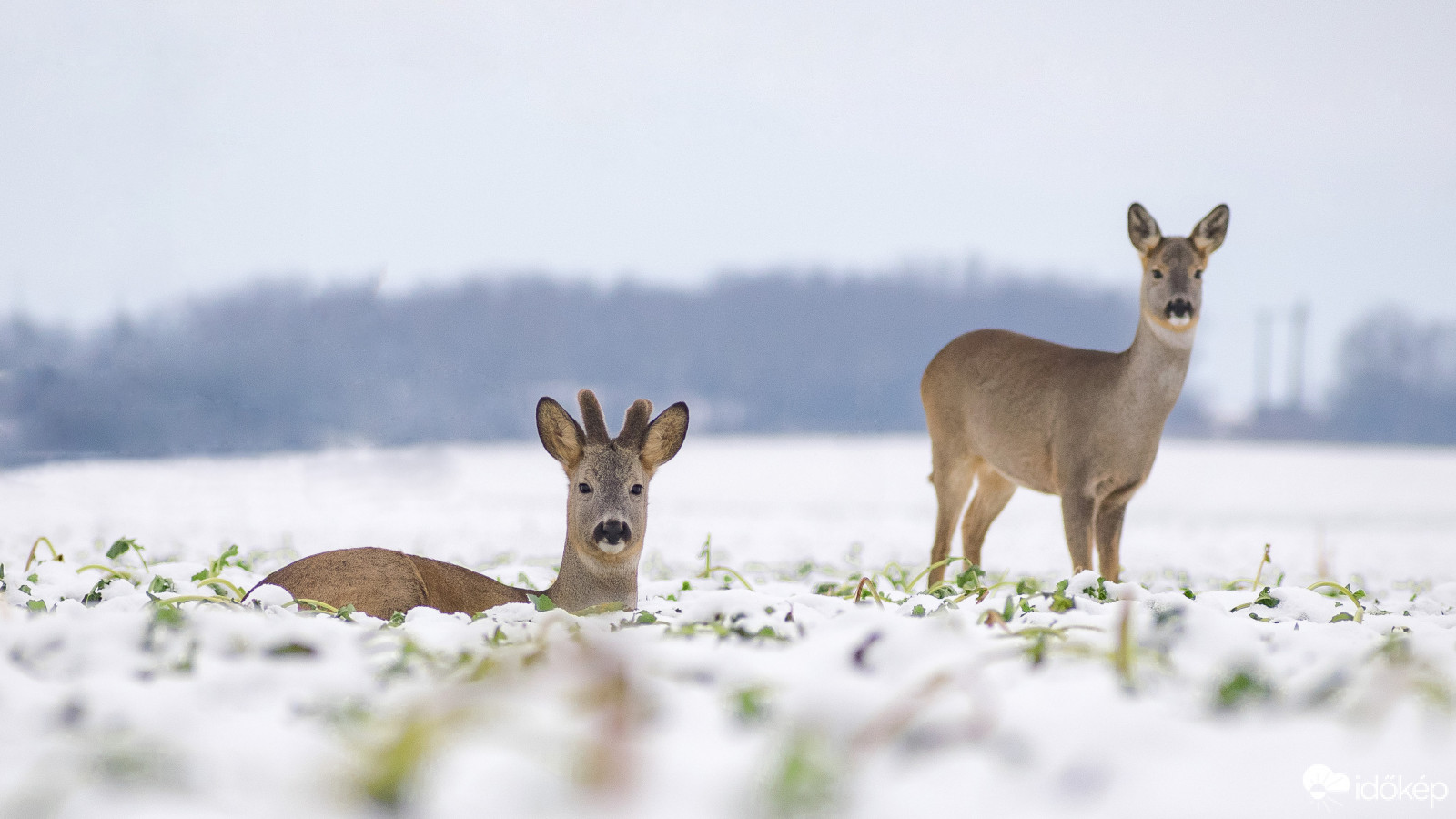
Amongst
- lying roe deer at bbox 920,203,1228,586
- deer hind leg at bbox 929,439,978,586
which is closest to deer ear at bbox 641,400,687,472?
lying roe deer at bbox 920,203,1228,586

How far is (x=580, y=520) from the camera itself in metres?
2.94

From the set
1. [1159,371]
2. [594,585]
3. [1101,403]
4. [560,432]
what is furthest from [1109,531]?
[560,432]

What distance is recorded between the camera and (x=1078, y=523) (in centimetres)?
413

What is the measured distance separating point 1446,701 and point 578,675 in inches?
39.1

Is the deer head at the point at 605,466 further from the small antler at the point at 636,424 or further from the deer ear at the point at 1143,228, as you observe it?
the deer ear at the point at 1143,228

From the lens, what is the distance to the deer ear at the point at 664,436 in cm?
298

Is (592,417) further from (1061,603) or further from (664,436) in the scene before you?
(1061,603)

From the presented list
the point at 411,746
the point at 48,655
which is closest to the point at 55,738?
the point at 411,746

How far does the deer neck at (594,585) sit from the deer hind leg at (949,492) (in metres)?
2.23

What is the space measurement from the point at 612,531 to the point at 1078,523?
201 centimetres

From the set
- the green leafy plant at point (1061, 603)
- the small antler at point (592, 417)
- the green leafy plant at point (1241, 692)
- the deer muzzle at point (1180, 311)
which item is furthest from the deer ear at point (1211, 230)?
the green leafy plant at point (1241, 692)

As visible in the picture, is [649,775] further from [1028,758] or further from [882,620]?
[882,620]

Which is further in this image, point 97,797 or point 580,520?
point 580,520

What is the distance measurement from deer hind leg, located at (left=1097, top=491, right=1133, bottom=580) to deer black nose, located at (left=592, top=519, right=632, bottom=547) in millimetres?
2078
